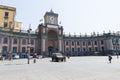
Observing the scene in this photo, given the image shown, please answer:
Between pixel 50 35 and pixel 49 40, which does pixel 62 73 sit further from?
pixel 50 35

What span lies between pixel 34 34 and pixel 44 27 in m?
5.57

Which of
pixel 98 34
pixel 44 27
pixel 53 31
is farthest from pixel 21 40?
pixel 98 34

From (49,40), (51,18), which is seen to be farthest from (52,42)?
(51,18)

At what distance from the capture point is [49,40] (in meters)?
54.7

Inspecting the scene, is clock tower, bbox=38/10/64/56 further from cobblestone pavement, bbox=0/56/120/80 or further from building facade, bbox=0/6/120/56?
cobblestone pavement, bbox=0/56/120/80

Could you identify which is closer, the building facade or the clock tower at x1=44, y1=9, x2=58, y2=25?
the building facade

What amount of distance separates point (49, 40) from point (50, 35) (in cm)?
282

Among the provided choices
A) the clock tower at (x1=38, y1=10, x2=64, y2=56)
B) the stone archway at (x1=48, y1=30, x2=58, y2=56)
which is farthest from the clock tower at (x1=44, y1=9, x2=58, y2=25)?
the stone archway at (x1=48, y1=30, x2=58, y2=56)

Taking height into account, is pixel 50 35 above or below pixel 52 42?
above

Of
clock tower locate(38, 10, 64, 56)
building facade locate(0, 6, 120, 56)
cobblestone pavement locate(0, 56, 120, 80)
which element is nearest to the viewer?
cobblestone pavement locate(0, 56, 120, 80)

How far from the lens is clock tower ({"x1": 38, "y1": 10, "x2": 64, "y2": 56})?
51.4 metres

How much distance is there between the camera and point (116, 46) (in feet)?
200

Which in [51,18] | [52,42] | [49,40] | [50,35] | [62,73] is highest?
[51,18]

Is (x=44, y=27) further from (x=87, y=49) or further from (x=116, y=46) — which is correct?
(x=116, y=46)
